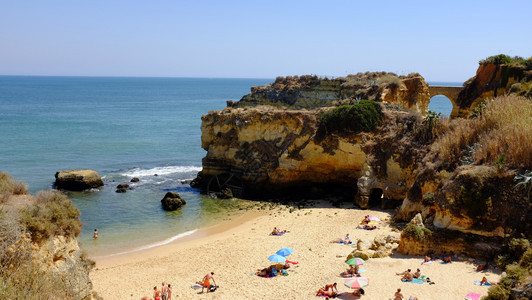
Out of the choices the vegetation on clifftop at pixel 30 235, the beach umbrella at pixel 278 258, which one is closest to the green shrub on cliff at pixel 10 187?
the vegetation on clifftop at pixel 30 235

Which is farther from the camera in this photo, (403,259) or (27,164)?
(27,164)

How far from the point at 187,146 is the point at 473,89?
Result: 1389 inches

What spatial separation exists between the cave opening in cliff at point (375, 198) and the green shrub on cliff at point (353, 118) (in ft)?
14.4

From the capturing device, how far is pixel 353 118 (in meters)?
31.3

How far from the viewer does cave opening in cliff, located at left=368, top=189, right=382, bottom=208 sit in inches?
1157

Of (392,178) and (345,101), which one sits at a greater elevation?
(345,101)

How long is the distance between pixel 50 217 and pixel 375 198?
73.8 ft

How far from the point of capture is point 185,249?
77.7 feet

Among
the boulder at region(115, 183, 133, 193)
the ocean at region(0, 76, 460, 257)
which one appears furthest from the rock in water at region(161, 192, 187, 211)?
the boulder at region(115, 183, 133, 193)

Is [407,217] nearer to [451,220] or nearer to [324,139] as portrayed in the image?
[451,220]

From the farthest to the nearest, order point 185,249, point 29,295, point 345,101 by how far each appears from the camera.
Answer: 1. point 345,101
2. point 185,249
3. point 29,295

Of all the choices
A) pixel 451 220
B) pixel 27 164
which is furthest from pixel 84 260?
pixel 27 164

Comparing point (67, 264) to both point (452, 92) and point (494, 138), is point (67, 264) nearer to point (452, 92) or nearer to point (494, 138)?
point (494, 138)

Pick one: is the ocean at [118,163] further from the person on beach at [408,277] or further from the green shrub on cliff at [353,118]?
the person on beach at [408,277]
